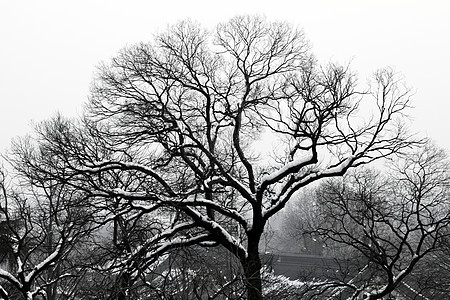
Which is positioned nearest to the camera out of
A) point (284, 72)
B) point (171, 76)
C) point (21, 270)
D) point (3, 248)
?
point (21, 270)

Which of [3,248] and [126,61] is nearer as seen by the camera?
[126,61]

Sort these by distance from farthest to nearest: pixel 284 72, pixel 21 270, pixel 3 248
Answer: pixel 3 248, pixel 284 72, pixel 21 270

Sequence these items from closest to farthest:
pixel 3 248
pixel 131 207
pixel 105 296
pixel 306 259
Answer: pixel 105 296, pixel 131 207, pixel 3 248, pixel 306 259

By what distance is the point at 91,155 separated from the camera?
11430 mm

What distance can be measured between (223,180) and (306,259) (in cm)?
2747

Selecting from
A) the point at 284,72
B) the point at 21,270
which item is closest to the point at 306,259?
the point at 284,72

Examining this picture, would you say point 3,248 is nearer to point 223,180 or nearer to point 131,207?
point 131,207

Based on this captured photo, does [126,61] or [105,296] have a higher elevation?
[126,61]

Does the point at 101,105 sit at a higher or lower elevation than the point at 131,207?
higher

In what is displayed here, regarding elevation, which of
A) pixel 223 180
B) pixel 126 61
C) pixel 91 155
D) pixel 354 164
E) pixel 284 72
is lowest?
pixel 354 164

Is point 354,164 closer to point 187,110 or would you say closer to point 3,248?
point 187,110

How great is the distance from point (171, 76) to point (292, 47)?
3.82 meters

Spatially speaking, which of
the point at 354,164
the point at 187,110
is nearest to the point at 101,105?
the point at 187,110

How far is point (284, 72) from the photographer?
13.0m
